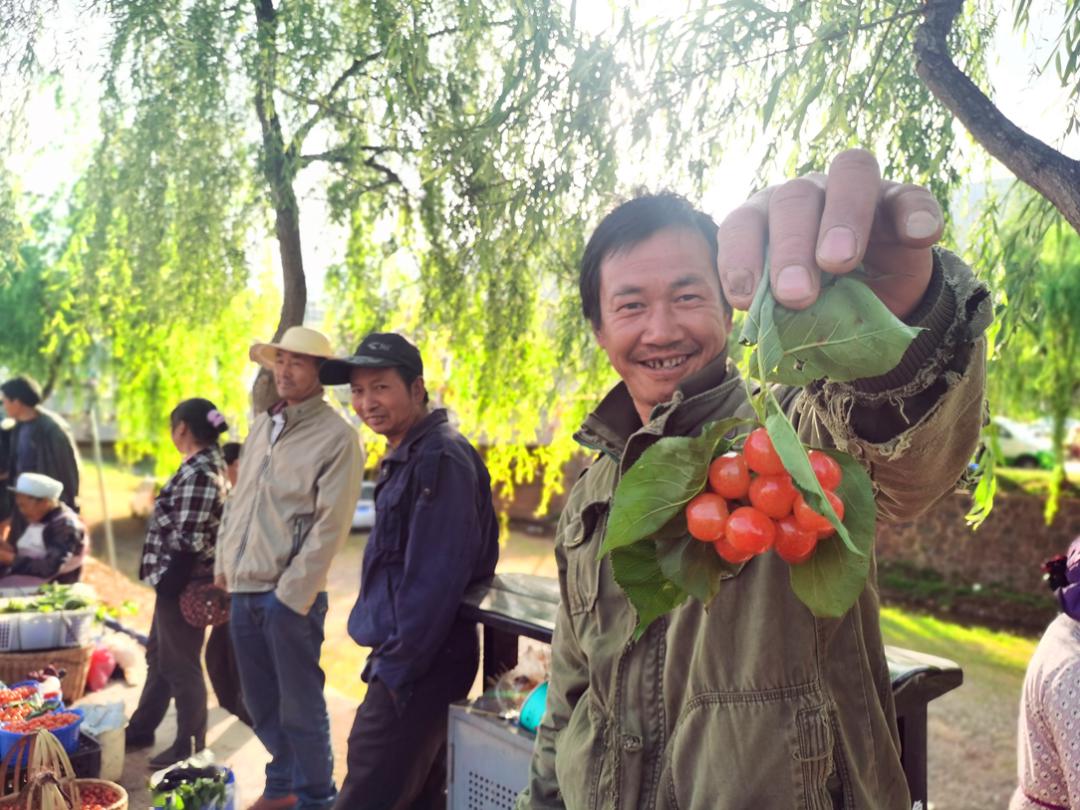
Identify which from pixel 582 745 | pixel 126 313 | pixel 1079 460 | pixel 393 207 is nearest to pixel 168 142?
pixel 393 207

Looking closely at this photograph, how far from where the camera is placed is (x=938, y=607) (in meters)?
13.8

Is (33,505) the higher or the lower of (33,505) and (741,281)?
the lower

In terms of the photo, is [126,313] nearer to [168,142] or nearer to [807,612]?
[168,142]

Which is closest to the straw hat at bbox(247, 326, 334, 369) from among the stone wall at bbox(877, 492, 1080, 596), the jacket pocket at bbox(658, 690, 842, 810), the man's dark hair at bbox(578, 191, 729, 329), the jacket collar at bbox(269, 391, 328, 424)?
the jacket collar at bbox(269, 391, 328, 424)

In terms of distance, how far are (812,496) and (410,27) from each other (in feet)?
10.4

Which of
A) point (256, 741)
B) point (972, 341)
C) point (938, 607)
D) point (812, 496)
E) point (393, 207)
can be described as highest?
point (393, 207)

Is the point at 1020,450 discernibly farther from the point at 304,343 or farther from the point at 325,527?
the point at 325,527

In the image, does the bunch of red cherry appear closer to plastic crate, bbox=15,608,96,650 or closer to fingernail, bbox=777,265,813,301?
fingernail, bbox=777,265,813,301

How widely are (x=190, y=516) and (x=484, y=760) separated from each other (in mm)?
2143

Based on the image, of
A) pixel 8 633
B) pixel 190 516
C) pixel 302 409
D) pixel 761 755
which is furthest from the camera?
pixel 8 633

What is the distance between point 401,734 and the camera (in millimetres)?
2992

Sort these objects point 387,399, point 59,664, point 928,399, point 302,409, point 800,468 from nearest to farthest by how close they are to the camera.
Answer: point 800,468 → point 928,399 → point 387,399 → point 302,409 → point 59,664

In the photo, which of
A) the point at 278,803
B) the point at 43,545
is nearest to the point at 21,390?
the point at 43,545

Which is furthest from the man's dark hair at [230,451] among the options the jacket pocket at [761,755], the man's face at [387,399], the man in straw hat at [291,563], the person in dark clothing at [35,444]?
the jacket pocket at [761,755]
